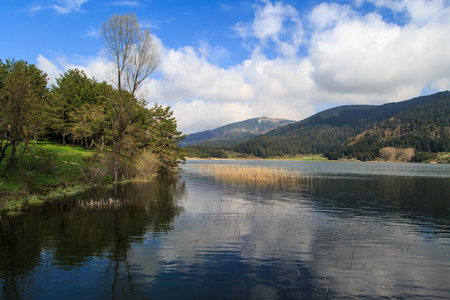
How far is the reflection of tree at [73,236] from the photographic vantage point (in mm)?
10281

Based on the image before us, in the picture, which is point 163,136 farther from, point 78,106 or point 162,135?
point 78,106

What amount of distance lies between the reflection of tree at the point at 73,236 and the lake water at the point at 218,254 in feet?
0.17

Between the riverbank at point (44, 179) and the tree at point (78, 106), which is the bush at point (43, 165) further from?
the tree at point (78, 106)

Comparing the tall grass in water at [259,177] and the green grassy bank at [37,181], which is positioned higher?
the green grassy bank at [37,181]

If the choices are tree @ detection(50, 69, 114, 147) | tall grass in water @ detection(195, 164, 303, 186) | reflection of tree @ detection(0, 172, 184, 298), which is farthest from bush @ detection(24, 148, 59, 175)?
tall grass in water @ detection(195, 164, 303, 186)

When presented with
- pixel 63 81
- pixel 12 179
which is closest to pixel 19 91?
pixel 12 179

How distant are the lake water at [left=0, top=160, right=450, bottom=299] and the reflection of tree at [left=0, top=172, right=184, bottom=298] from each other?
0.05 m

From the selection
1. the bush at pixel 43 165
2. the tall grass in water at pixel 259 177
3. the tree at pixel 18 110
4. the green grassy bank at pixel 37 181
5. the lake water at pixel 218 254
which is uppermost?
the tree at pixel 18 110

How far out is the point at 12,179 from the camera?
87.6ft

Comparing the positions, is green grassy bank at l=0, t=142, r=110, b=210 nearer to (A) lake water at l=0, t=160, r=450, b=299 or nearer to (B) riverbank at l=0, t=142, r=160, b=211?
(B) riverbank at l=0, t=142, r=160, b=211

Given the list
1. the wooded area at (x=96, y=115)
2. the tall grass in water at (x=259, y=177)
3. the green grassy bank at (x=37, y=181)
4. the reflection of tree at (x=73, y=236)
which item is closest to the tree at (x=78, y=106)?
the wooded area at (x=96, y=115)

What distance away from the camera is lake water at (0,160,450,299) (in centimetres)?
941

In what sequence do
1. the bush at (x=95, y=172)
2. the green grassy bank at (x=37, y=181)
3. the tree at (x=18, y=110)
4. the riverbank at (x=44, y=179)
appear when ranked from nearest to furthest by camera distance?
1. the tree at (x=18, y=110)
2. the green grassy bank at (x=37, y=181)
3. the riverbank at (x=44, y=179)
4. the bush at (x=95, y=172)

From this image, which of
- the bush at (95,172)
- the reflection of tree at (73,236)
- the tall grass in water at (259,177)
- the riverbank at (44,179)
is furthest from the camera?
the tall grass in water at (259,177)
